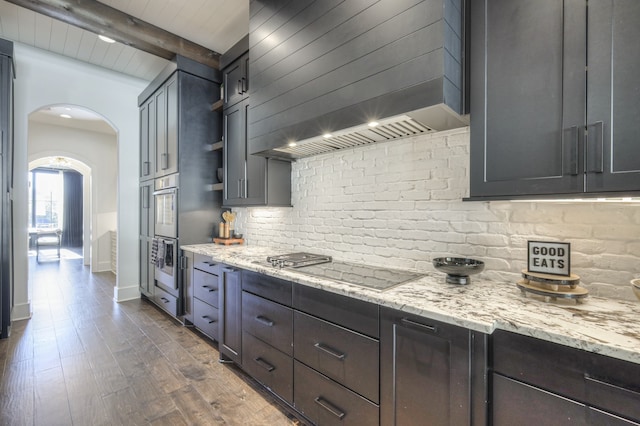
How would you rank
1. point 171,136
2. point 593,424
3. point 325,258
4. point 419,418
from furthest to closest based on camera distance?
1. point 171,136
2. point 325,258
3. point 419,418
4. point 593,424

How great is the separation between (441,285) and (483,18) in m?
1.28

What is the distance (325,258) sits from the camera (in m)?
2.33

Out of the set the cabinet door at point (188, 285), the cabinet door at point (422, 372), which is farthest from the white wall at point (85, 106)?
the cabinet door at point (422, 372)

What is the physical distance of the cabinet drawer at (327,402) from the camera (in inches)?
55.6

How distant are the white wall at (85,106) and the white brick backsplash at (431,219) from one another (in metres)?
2.85

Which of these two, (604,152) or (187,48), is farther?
(187,48)

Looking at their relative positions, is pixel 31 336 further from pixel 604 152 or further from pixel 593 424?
pixel 604 152

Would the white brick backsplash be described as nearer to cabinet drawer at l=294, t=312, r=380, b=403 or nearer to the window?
cabinet drawer at l=294, t=312, r=380, b=403

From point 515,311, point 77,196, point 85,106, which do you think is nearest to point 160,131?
point 85,106

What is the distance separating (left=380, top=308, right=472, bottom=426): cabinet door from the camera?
3.61 feet

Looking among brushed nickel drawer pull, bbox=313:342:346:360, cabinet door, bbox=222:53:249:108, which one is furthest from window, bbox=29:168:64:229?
brushed nickel drawer pull, bbox=313:342:346:360

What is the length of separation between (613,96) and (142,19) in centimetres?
378

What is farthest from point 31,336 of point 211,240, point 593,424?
point 593,424

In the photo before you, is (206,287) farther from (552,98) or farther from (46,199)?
(46,199)
